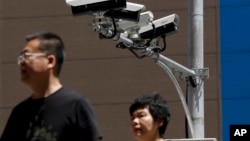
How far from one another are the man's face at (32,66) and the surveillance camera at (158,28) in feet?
24.0

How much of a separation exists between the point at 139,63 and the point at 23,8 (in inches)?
130

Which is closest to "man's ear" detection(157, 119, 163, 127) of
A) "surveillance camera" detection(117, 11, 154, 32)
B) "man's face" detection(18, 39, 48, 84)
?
"man's face" detection(18, 39, 48, 84)

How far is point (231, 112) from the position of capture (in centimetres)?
2117

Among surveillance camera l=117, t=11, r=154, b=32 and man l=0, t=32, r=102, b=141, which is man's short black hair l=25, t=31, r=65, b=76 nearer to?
man l=0, t=32, r=102, b=141

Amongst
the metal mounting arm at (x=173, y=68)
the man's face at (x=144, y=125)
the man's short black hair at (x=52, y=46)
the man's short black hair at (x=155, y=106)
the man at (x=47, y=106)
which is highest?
the man's short black hair at (x=52, y=46)

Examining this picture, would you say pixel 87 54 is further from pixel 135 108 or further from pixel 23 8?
pixel 135 108

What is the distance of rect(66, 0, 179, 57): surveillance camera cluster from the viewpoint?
10695 mm

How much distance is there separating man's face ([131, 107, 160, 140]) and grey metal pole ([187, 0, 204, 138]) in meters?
6.83

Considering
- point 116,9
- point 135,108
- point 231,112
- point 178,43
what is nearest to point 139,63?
point 178,43

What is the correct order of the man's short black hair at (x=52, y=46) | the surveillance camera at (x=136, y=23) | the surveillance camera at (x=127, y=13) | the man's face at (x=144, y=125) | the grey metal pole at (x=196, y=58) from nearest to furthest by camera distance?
the man's short black hair at (x=52, y=46) → the man's face at (x=144, y=125) → the surveillance camera at (x=127, y=13) → the surveillance camera at (x=136, y=23) → the grey metal pole at (x=196, y=58)

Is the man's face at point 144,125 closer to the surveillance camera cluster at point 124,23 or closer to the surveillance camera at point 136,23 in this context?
the surveillance camera cluster at point 124,23

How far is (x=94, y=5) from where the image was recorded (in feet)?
35.0

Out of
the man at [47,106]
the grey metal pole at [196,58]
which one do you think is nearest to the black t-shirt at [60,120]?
the man at [47,106]

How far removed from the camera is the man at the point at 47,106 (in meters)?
4.64
